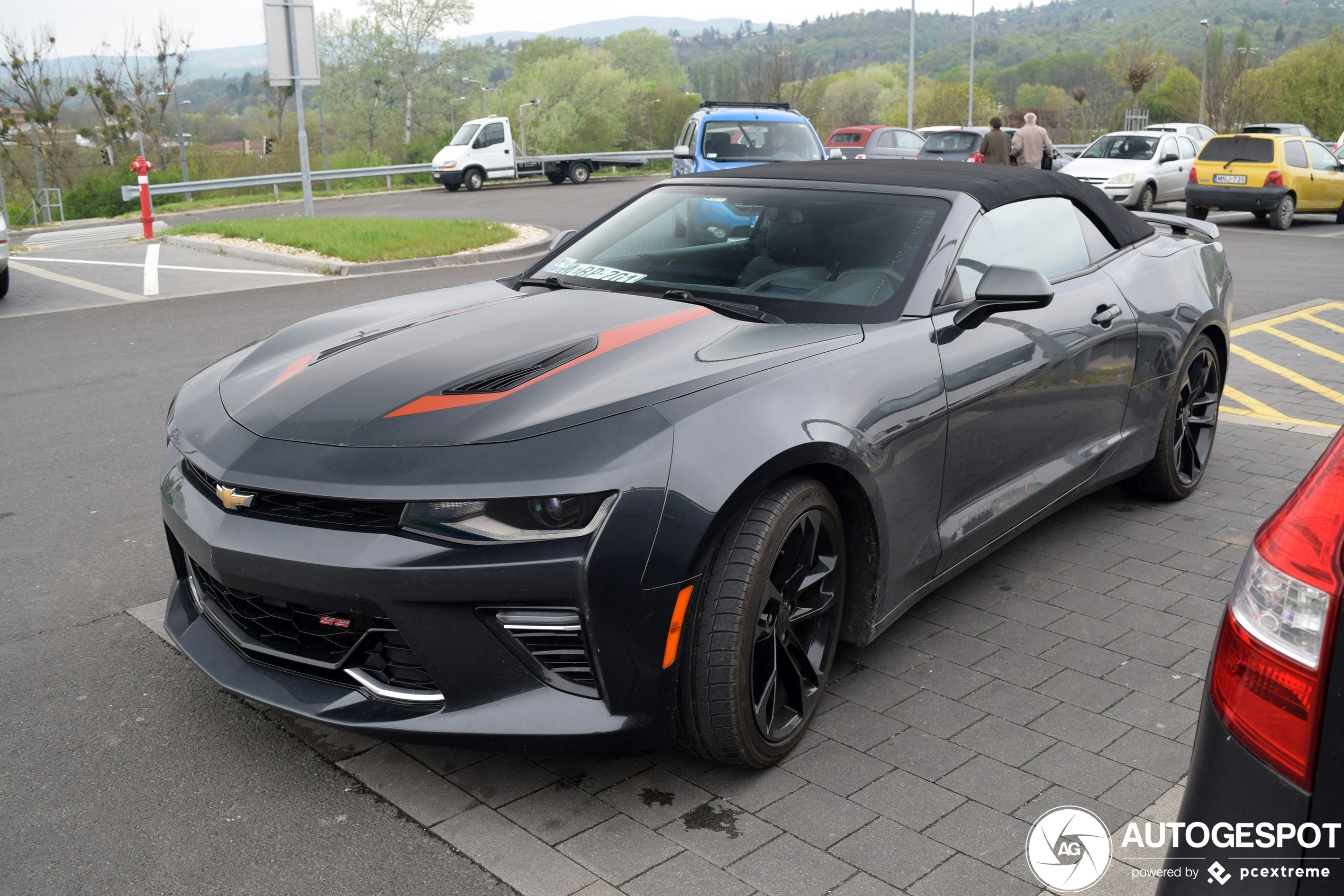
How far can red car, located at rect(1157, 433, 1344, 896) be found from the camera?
1.35m

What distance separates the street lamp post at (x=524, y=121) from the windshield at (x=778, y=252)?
5708 cm

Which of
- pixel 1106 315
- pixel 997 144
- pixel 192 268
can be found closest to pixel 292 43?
pixel 192 268

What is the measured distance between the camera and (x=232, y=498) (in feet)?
8.76

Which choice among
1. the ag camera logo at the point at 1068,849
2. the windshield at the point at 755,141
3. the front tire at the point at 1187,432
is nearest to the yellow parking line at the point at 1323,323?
the front tire at the point at 1187,432

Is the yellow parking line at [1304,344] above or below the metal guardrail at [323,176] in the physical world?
below

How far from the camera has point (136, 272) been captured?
43.6 ft

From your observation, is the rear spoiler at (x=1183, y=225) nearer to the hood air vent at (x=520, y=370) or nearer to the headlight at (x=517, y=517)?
the hood air vent at (x=520, y=370)

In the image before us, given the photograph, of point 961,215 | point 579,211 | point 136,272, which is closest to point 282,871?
point 961,215

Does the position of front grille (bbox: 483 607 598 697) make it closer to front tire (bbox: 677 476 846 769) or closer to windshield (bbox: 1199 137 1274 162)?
front tire (bbox: 677 476 846 769)

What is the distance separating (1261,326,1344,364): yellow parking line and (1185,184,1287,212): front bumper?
33.9 ft

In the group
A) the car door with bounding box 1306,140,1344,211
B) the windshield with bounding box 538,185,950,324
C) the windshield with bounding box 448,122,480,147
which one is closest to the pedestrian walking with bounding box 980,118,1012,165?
the car door with bounding box 1306,140,1344,211

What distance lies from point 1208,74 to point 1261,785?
6841 centimetres

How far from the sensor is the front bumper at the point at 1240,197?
1848 centimetres

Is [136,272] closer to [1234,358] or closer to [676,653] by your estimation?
[1234,358]
